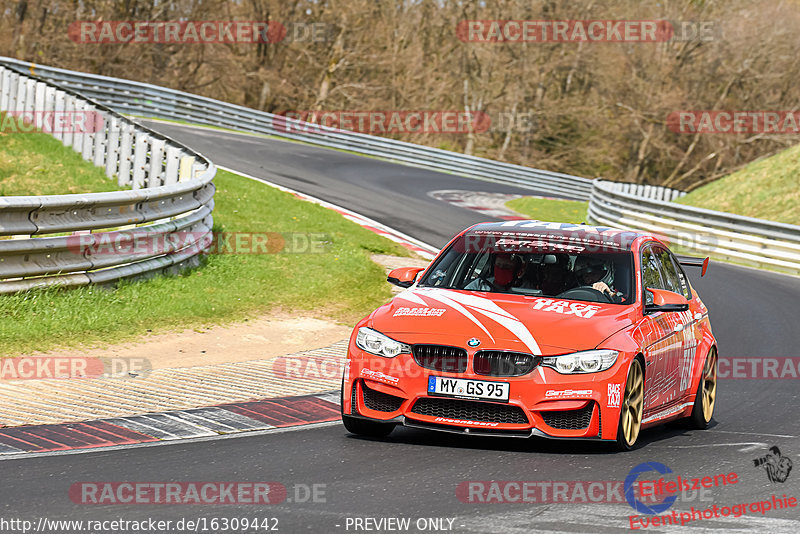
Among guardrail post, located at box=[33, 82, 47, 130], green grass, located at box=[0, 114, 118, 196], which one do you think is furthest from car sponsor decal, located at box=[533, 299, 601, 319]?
guardrail post, located at box=[33, 82, 47, 130]

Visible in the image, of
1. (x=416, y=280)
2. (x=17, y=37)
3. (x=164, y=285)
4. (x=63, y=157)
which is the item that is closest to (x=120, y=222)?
(x=164, y=285)

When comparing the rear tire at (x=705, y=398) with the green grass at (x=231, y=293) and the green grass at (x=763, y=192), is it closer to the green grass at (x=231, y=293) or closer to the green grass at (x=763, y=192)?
the green grass at (x=231, y=293)

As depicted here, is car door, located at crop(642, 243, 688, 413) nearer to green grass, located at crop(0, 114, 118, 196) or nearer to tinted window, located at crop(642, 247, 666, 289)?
tinted window, located at crop(642, 247, 666, 289)

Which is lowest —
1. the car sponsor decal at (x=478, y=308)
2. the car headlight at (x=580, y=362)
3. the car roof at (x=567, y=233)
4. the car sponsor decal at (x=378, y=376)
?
the car sponsor decal at (x=378, y=376)

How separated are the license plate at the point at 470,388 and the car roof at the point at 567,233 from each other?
5.86ft

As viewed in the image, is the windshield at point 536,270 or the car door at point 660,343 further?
the windshield at point 536,270

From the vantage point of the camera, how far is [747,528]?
17.5 feet

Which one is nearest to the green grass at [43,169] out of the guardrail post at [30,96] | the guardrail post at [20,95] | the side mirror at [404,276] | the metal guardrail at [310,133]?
the guardrail post at [30,96]

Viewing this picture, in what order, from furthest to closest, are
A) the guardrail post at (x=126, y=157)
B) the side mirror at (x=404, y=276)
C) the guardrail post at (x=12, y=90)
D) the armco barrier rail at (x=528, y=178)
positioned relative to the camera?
the armco barrier rail at (x=528, y=178), the guardrail post at (x=12, y=90), the guardrail post at (x=126, y=157), the side mirror at (x=404, y=276)

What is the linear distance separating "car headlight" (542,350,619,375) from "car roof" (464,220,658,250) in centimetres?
156

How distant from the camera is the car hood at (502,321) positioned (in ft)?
22.8

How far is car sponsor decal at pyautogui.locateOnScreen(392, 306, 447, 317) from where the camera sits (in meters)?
7.29

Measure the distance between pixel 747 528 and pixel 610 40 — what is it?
5364cm

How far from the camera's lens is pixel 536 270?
8.09 m
